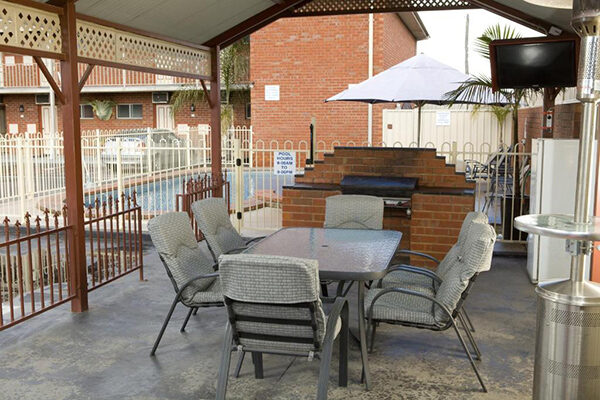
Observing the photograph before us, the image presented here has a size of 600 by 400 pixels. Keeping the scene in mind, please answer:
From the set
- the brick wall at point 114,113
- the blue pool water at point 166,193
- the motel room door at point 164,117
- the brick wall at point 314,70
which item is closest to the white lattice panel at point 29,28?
the blue pool water at point 166,193

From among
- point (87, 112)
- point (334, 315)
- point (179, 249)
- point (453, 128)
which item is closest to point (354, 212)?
point (179, 249)

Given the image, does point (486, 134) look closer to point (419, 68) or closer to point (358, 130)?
point (358, 130)

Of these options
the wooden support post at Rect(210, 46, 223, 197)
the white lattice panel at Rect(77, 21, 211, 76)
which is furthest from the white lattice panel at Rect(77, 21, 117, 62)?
the wooden support post at Rect(210, 46, 223, 197)

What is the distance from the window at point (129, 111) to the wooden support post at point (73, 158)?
1952 centimetres

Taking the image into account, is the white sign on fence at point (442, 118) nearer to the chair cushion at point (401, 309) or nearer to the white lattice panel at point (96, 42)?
the white lattice panel at point (96, 42)

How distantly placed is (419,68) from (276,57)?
988 cm

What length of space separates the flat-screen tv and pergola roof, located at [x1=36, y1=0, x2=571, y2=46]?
0.39 m

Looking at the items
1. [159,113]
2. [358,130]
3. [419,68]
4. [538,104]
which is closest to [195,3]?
[419,68]

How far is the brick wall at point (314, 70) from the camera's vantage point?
17297mm

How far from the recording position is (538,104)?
1263 centimetres

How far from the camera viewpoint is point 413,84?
27.2 ft

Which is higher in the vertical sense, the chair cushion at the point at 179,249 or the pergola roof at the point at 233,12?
the pergola roof at the point at 233,12

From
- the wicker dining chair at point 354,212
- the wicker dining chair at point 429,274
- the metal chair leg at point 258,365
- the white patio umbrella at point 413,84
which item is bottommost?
the metal chair leg at point 258,365

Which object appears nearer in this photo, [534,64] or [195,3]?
[534,64]
